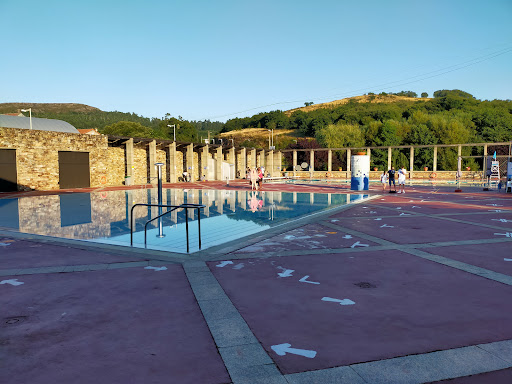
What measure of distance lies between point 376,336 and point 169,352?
2.07 meters

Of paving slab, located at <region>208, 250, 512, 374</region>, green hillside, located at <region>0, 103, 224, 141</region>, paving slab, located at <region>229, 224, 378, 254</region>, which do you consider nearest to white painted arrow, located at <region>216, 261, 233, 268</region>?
paving slab, located at <region>208, 250, 512, 374</region>

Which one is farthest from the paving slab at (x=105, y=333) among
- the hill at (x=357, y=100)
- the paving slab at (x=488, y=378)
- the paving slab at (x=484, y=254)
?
the hill at (x=357, y=100)

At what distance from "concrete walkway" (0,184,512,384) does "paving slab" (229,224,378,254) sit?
4.1 inches

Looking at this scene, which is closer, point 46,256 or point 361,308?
point 361,308

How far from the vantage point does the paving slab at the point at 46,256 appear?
269 inches

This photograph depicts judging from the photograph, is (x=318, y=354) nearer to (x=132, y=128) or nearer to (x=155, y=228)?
(x=155, y=228)

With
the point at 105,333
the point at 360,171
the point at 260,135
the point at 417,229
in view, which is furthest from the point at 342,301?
the point at 260,135

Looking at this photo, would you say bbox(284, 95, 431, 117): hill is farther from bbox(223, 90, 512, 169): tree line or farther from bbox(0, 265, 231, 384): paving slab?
bbox(0, 265, 231, 384): paving slab

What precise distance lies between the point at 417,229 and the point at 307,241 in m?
3.51

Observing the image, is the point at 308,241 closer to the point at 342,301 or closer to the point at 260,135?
the point at 342,301

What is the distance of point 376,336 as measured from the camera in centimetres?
387

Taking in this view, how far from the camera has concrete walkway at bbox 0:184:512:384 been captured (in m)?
3.28

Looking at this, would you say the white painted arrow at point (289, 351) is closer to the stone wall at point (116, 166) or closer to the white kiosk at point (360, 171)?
the white kiosk at point (360, 171)

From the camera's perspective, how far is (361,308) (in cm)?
463
